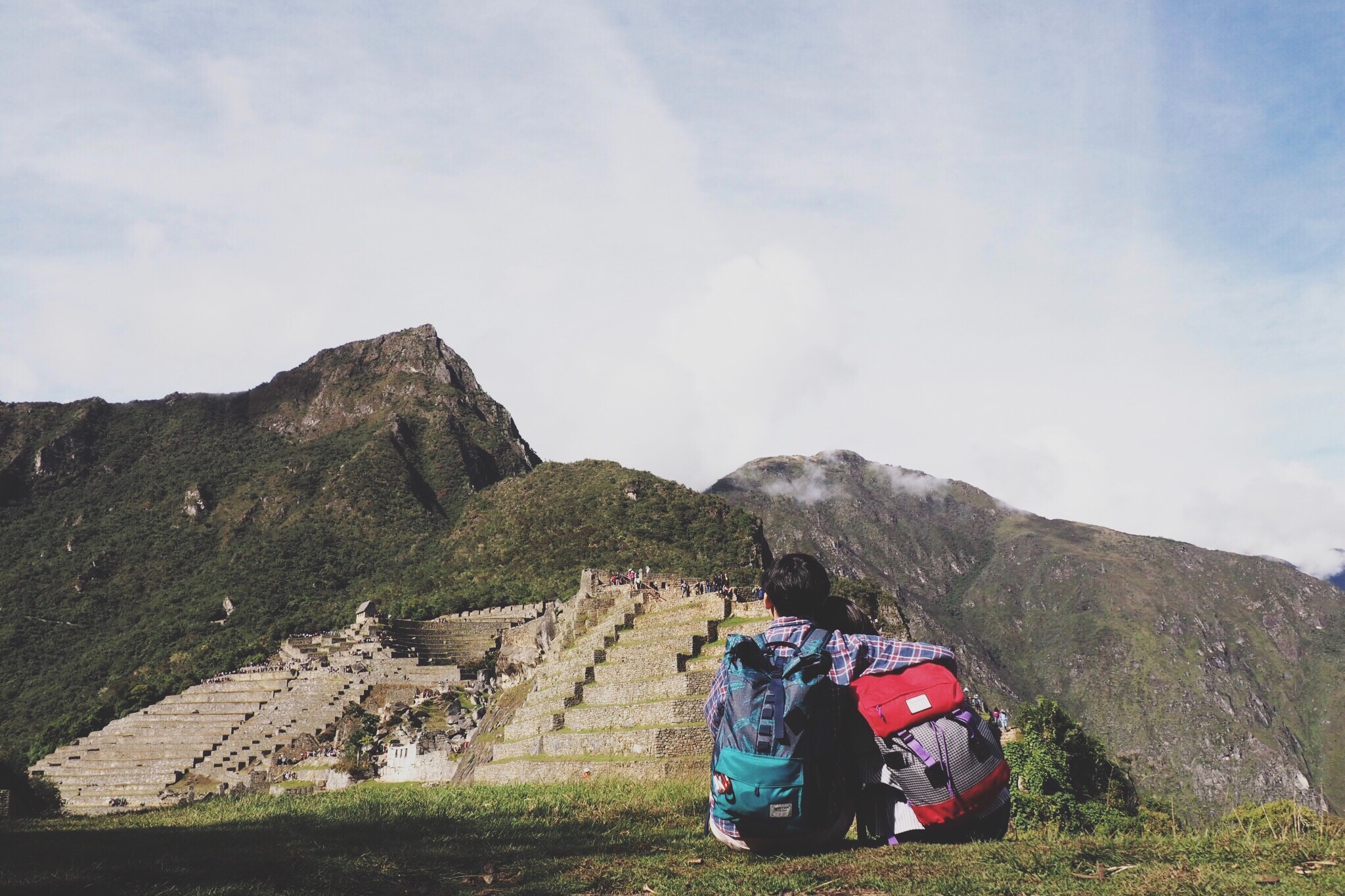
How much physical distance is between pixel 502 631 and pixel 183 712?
16546 millimetres

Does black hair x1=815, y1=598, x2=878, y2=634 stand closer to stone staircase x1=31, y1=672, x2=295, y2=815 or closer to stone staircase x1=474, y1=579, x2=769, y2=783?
stone staircase x1=474, y1=579, x2=769, y2=783

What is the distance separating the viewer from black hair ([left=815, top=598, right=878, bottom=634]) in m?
6.70

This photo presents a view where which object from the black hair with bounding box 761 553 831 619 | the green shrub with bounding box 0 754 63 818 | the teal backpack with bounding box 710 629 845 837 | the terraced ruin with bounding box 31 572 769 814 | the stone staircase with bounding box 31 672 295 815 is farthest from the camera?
the stone staircase with bounding box 31 672 295 815

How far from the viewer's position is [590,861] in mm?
6852

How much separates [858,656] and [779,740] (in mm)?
803

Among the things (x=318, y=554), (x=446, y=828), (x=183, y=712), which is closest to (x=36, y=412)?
(x=318, y=554)

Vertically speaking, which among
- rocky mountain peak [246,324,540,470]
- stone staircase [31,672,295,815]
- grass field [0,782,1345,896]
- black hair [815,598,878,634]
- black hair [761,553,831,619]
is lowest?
stone staircase [31,672,295,815]

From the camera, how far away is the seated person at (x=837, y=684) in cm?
633

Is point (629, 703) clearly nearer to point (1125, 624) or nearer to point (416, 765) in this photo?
point (416, 765)

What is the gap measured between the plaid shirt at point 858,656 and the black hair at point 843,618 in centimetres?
26

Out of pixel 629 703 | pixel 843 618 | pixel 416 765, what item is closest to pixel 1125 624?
pixel 416 765

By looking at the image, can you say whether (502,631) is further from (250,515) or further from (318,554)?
(250,515)

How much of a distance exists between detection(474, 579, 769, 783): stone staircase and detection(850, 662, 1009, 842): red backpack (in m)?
8.62

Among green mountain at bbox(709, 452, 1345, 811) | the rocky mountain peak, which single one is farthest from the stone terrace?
the rocky mountain peak
